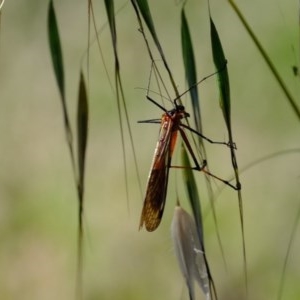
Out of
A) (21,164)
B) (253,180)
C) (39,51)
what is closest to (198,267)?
(253,180)

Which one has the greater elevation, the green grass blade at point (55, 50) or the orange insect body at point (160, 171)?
the green grass blade at point (55, 50)

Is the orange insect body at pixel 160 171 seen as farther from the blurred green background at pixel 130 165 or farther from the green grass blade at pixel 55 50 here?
the blurred green background at pixel 130 165

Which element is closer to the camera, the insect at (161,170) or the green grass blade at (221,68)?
the green grass blade at (221,68)

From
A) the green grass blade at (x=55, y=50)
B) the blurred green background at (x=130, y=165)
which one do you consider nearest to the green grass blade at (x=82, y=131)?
the green grass blade at (x=55, y=50)

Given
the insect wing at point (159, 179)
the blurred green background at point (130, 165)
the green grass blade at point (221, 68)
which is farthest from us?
the blurred green background at point (130, 165)

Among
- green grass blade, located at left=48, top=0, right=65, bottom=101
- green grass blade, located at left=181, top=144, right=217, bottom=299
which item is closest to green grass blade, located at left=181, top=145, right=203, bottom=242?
green grass blade, located at left=181, top=144, right=217, bottom=299
